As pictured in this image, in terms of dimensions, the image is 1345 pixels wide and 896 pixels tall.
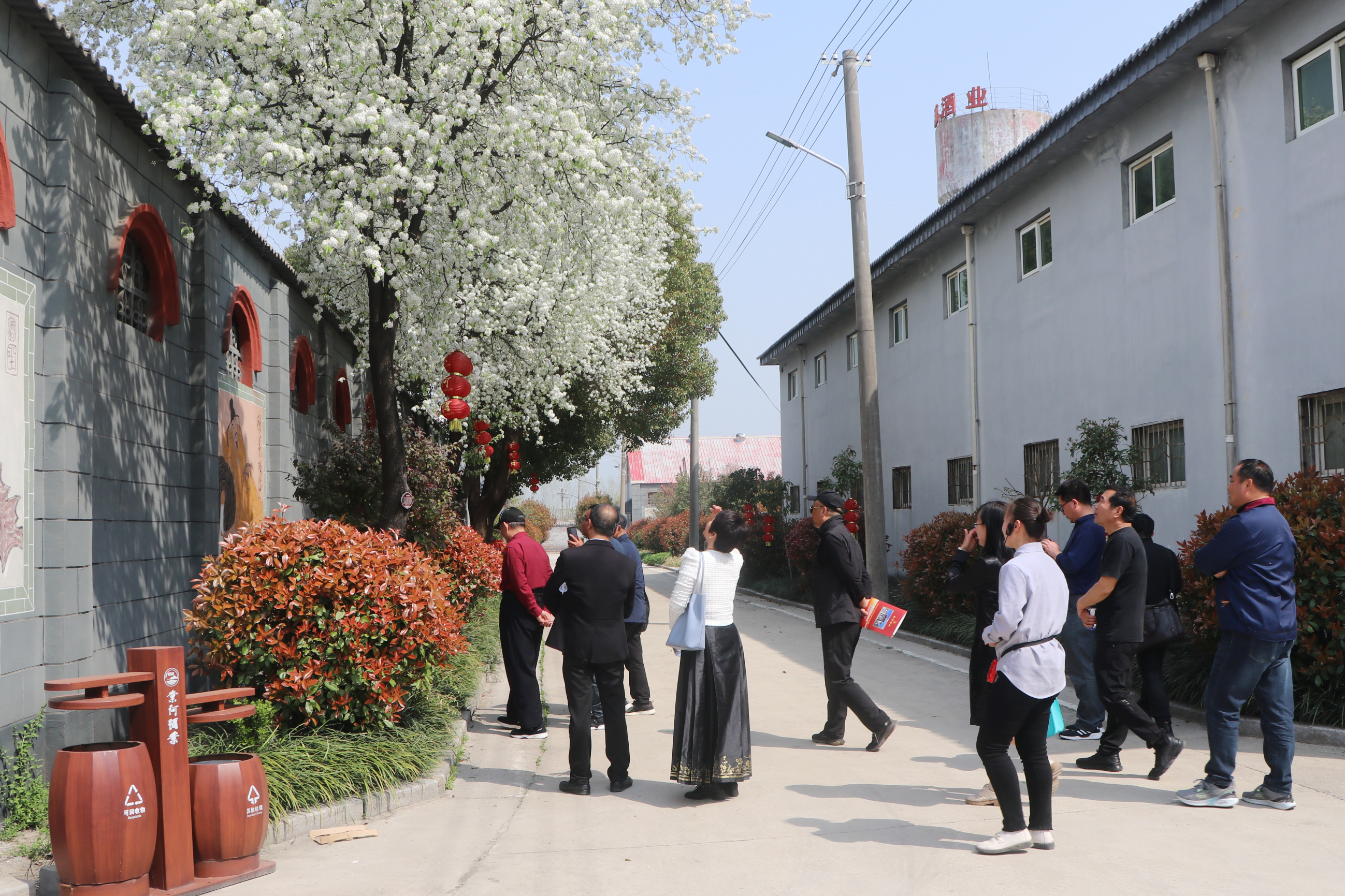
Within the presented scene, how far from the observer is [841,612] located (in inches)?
307

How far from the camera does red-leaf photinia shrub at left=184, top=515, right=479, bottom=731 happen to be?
22.7 ft

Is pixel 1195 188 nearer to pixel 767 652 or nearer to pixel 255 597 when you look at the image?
pixel 767 652

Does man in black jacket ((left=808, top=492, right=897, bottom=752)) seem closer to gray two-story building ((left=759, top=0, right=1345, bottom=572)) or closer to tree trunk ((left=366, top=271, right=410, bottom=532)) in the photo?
tree trunk ((left=366, top=271, right=410, bottom=532))

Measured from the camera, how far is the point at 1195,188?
11.3 meters

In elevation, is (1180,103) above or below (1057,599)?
above

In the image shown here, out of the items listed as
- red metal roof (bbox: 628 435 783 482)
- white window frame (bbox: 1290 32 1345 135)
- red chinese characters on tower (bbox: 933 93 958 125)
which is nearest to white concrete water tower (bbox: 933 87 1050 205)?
red chinese characters on tower (bbox: 933 93 958 125)

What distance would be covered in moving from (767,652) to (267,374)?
23.1ft

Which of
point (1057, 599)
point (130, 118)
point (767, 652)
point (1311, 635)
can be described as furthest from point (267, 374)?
point (1311, 635)

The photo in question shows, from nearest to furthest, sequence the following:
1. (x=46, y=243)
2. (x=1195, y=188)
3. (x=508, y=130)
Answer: (x=46, y=243), (x=508, y=130), (x=1195, y=188)

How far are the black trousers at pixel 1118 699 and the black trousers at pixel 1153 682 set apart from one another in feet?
0.37

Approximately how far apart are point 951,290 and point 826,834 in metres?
14.2

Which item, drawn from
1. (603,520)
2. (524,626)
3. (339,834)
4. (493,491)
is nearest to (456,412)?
(524,626)

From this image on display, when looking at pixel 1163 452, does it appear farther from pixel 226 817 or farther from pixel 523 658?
pixel 226 817

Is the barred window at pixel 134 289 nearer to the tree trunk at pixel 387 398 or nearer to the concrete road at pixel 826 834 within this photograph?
the tree trunk at pixel 387 398
